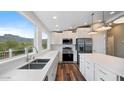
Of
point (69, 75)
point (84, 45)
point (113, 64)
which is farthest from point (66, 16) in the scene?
point (84, 45)

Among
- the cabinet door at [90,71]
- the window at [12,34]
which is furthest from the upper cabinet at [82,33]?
the window at [12,34]

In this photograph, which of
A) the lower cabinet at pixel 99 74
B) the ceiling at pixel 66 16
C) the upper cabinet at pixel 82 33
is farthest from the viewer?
the upper cabinet at pixel 82 33


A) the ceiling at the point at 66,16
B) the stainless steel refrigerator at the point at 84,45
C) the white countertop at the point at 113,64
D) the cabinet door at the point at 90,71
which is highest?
the ceiling at the point at 66,16

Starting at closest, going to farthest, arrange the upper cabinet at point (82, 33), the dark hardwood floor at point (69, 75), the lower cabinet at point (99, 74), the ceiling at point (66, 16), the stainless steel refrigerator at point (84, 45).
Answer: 1. the lower cabinet at point (99, 74)
2. the ceiling at point (66, 16)
3. the dark hardwood floor at point (69, 75)
4. the stainless steel refrigerator at point (84, 45)
5. the upper cabinet at point (82, 33)

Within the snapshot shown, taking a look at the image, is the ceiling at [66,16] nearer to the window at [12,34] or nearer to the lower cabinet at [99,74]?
the window at [12,34]

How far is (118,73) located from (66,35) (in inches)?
266

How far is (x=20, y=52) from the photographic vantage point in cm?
317

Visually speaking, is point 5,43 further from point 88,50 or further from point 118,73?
point 88,50

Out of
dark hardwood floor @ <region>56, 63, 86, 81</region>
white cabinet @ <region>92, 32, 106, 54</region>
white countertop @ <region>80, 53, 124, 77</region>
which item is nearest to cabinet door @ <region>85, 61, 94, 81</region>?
white countertop @ <region>80, 53, 124, 77</region>

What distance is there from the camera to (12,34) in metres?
2.79

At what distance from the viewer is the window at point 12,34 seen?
8.03 feet
